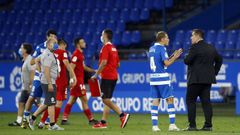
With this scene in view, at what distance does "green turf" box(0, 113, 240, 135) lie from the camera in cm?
1770

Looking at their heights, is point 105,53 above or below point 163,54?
above

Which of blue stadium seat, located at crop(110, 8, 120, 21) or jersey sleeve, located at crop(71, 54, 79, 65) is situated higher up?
blue stadium seat, located at crop(110, 8, 120, 21)

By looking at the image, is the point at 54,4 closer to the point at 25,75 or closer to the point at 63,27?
the point at 63,27

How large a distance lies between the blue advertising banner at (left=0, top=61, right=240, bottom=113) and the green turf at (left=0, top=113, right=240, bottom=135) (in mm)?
1164

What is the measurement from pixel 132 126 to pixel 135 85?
916 centimetres

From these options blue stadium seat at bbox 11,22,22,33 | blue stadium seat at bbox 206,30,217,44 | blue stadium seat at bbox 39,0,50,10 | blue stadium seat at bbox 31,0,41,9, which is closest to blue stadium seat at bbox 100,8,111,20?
blue stadium seat at bbox 39,0,50,10

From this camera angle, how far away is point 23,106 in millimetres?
21531

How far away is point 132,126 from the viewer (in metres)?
20.5

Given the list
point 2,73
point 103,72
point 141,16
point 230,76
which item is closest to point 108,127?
point 103,72

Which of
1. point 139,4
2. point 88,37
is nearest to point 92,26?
point 88,37

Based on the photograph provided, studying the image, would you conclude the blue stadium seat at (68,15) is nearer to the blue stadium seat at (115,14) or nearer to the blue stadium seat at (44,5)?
the blue stadium seat at (44,5)

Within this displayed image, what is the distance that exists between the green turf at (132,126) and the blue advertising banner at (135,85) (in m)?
1.16

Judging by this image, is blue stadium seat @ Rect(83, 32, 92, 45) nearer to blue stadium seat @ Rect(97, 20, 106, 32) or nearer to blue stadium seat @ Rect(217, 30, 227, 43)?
blue stadium seat @ Rect(97, 20, 106, 32)

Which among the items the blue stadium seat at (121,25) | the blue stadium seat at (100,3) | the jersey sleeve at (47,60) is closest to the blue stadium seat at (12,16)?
the blue stadium seat at (100,3)
